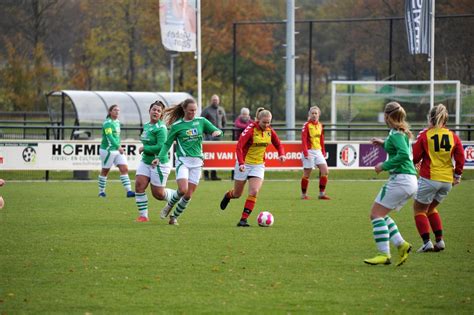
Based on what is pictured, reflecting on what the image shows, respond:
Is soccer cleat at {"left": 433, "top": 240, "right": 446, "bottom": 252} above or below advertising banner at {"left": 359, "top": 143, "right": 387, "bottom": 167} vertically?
below

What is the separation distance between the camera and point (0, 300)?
A: 28.0 feet

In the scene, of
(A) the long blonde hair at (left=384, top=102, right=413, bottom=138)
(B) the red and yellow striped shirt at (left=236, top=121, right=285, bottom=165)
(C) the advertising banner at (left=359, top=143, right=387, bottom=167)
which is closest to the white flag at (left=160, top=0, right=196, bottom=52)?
(C) the advertising banner at (left=359, top=143, right=387, bottom=167)

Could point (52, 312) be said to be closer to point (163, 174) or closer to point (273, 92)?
point (163, 174)

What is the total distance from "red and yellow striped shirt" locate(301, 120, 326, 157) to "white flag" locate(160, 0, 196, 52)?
282 inches

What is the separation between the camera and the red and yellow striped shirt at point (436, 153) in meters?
11.6

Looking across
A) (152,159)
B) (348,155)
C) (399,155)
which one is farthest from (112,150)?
(399,155)

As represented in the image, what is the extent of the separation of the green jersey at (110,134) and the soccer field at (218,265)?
2.57m

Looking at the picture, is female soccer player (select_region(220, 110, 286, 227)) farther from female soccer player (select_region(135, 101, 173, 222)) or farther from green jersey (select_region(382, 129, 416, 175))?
green jersey (select_region(382, 129, 416, 175))

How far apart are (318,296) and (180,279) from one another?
1.60 metres

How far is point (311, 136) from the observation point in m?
20.4

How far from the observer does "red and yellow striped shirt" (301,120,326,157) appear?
20.3m

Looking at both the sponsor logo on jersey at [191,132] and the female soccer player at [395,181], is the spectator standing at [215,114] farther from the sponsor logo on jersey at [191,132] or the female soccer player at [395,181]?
the female soccer player at [395,181]

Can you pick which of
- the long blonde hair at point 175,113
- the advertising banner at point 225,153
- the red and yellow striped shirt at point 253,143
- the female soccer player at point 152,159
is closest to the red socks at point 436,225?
the red and yellow striped shirt at point 253,143

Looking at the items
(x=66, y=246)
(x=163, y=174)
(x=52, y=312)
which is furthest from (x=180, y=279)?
(x=163, y=174)
